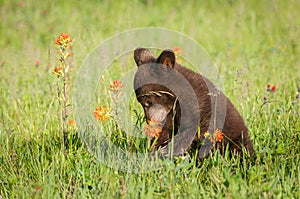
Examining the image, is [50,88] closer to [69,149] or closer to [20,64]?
[20,64]

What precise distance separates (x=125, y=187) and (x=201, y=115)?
1.14m

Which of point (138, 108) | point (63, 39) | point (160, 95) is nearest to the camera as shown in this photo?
point (63, 39)

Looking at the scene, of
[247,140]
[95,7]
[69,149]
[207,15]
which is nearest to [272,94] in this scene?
[247,140]

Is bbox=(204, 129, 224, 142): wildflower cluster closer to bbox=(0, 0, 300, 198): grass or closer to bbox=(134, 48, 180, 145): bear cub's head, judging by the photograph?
bbox=(0, 0, 300, 198): grass

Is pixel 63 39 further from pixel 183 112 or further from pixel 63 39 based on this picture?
pixel 183 112

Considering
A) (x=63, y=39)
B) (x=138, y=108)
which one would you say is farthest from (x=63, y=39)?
(x=138, y=108)

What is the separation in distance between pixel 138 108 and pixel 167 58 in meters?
1.16

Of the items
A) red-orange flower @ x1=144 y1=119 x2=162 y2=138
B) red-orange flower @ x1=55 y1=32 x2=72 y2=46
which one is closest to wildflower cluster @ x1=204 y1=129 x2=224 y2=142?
red-orange flower @ x1=144 y1=119 x2=162 y2=138

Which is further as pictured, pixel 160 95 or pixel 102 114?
pixel 160 95

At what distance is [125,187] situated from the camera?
3.64 m

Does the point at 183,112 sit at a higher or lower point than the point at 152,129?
higher

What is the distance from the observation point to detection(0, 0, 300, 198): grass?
3.80 meters

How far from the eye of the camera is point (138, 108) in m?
5.36

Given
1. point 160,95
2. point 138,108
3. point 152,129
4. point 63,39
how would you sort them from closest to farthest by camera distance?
point 63,39
point 152,129
point 160,95
point 138,108
